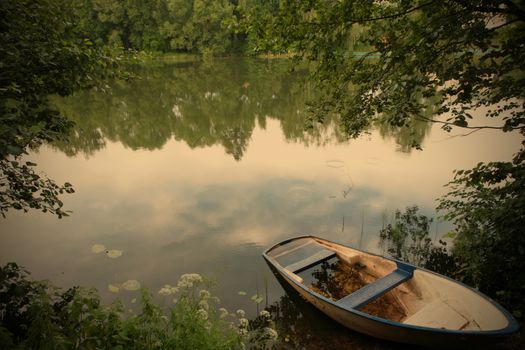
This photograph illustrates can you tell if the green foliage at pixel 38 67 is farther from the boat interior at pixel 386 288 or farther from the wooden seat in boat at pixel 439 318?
the wooden seat in boat at pixel 439 318

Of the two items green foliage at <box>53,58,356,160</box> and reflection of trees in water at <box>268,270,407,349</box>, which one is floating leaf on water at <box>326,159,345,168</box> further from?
reflection of trees in water at <box>268,270,407,349</box>

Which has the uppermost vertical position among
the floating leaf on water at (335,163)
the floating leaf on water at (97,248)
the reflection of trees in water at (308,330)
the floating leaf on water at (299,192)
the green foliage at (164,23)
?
the green foliage at (164,23)

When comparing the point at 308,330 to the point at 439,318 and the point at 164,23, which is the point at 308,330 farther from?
the point at 164,23

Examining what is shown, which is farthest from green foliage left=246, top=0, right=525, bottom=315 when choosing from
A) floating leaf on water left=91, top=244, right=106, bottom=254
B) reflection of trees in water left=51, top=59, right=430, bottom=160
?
floating leaf on water left=91, top=244, right=106, bottom=254

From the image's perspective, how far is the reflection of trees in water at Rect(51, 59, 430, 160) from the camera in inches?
756

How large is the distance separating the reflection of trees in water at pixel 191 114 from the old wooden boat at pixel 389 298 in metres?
6.67

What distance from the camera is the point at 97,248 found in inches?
388

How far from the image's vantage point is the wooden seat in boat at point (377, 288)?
6437mm

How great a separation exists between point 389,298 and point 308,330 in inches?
80.3

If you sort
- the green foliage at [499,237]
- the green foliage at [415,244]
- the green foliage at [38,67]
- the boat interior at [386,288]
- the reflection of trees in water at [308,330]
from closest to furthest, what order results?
the green foliage at [38,67] < the green foliage at [499,237] < the boat interior at [386,288] < the reflection of trees in water at [308,330] < the green foliage at [415,244]

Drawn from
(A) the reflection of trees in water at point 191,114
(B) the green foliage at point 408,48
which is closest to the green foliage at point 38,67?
(B) the green foliage at point 408,48

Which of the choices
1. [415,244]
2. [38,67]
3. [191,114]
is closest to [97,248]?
[38,67]

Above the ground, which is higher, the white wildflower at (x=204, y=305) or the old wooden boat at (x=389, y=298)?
the white wildflower at (x=204, y=305)

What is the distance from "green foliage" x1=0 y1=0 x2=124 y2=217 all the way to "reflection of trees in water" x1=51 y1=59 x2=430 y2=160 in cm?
909
